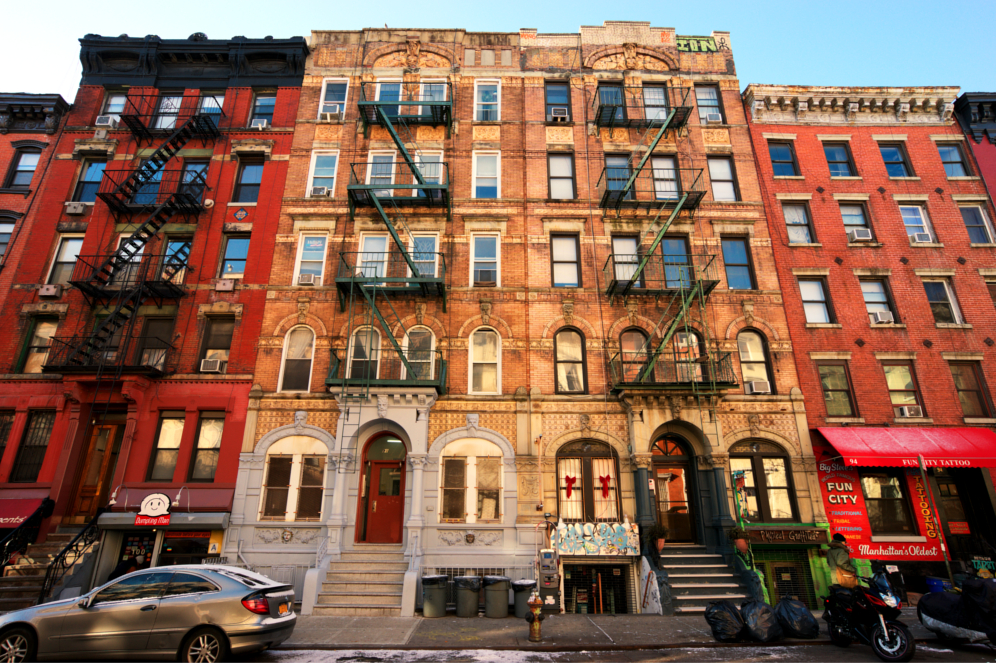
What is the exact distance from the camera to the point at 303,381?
1684cm

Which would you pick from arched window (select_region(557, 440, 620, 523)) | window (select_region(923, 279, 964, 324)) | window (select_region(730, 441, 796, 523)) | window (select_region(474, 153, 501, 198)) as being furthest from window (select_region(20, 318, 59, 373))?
window (select_region(923, 279, 964, 324))

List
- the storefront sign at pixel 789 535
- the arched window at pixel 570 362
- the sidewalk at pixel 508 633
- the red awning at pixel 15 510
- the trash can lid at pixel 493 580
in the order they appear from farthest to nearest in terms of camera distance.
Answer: the arched window at pixel 570 362
the red awning at pixel 15 510
the storefront sign at pixel 789 535
the trash can lid at pixel 493 580
the sidewalk at pixel 508 633

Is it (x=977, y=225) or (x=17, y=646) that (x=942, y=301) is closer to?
(x=977, y=225)

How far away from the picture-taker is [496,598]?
A: 1273cm

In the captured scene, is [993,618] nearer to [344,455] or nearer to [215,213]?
[344,455]

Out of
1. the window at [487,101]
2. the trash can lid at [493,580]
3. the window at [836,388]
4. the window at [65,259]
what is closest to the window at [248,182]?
the window at [65,259]

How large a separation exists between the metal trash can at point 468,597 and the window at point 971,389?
16.7 m

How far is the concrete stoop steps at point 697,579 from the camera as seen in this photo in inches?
516

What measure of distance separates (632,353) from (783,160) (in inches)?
411

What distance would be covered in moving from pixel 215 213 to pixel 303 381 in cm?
735

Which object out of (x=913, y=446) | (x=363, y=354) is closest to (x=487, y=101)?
(x=363, y=354)

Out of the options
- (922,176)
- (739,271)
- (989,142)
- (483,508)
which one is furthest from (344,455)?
(989,142)

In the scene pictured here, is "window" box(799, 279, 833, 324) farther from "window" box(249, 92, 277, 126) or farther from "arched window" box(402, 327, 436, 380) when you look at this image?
"window" box(249, 92, 277, 126)

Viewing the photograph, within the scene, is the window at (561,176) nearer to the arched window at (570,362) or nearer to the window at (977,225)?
the arched window at (570,362)
